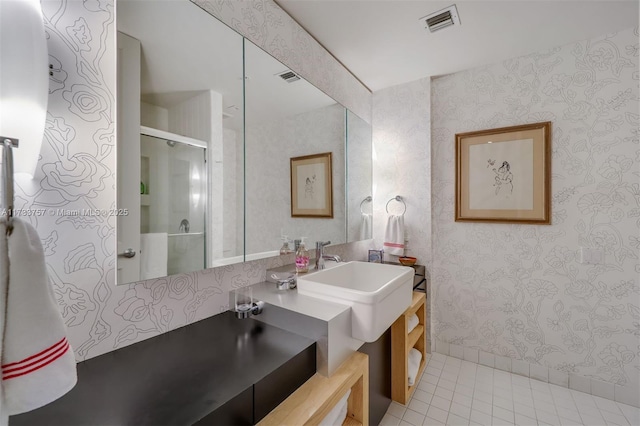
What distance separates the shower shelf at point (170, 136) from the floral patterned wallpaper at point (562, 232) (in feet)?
6.52

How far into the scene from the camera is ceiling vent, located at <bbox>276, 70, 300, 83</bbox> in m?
1.54

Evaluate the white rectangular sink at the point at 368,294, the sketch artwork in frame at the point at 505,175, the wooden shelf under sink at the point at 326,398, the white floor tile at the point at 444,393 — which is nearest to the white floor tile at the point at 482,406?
the white floor tile at the point at 444,393

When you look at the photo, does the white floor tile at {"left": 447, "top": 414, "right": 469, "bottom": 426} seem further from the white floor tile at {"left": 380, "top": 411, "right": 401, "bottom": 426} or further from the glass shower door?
the glass shower door

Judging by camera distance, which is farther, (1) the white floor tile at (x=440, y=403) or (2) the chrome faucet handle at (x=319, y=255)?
(1) the white floor tile at (x=440, y=403)

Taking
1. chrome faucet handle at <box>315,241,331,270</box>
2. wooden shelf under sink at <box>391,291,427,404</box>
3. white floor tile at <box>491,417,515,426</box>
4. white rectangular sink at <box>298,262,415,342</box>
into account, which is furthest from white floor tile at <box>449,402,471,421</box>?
chrome faucet handle at <box>315,241,331,270</box>

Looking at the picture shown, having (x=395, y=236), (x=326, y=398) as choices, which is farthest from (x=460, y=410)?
(x=326, y=398)

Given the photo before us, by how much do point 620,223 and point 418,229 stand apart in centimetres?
126

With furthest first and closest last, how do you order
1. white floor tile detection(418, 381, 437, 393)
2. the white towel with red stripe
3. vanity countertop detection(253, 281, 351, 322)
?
white floor tile detection(418, 381, 437, 393), vanity countertop detection(253, 281, 351, 322), the white towel with red stripe

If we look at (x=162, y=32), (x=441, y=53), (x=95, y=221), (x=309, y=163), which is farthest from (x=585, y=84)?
(x=95, y=221)

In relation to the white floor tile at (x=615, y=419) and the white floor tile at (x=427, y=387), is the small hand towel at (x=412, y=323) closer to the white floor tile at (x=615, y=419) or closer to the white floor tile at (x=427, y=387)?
the white floor tile at (x=427, y=387)

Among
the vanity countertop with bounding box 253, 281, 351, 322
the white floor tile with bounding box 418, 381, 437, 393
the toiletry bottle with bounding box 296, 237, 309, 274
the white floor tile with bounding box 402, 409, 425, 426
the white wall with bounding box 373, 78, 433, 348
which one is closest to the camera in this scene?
the vanity countertop with bounding box 253, 281, 351, 322

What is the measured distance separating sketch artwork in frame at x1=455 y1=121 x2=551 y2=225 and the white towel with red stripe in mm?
2447

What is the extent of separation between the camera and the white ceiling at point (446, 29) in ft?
5.07

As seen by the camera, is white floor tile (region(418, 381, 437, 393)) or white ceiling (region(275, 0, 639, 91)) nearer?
white ceiling (region(275, 0, 639, 91))
